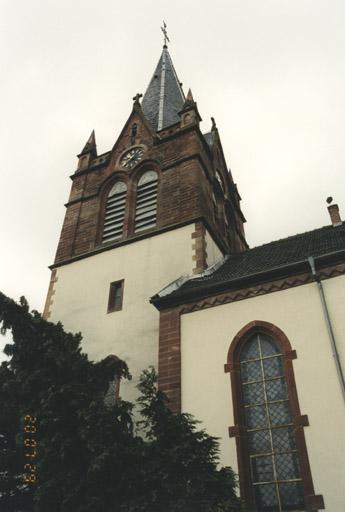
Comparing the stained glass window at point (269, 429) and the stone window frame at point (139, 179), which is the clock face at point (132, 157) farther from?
the stained glass window at point (269, 429)

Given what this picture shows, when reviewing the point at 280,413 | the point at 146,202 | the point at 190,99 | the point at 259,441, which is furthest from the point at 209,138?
the point at 259,441

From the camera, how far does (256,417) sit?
1130cm

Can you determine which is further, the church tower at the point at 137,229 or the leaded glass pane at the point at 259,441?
the church tower at the point at 137,229

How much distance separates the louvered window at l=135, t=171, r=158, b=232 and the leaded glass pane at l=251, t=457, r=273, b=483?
34.5ft

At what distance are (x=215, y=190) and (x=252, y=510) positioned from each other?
49.6 ft

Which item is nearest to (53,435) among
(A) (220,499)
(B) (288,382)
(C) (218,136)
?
(A) (220,499)

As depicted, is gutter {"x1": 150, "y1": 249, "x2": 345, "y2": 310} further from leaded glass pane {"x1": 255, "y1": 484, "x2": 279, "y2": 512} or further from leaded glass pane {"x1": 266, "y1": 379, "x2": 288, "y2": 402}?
leaded glass pane {"x1": 255, "y1": 484, "x2": 279, "y2": 512}

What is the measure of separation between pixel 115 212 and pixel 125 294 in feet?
17.5

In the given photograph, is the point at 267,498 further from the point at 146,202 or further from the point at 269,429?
the point at 146,202

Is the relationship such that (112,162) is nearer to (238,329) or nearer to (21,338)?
(238,329)

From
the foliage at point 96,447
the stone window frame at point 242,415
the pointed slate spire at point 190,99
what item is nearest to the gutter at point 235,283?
the stone window frame at point 242,415

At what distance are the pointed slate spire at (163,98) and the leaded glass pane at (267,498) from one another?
18838 mm

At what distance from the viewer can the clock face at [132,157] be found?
75.2 ft

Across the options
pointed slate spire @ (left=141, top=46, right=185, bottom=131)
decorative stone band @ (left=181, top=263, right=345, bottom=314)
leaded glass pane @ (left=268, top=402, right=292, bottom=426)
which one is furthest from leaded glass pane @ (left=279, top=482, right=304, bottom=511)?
pointed slate spire @ (left=141, top=46, right=185, bottom=131)
